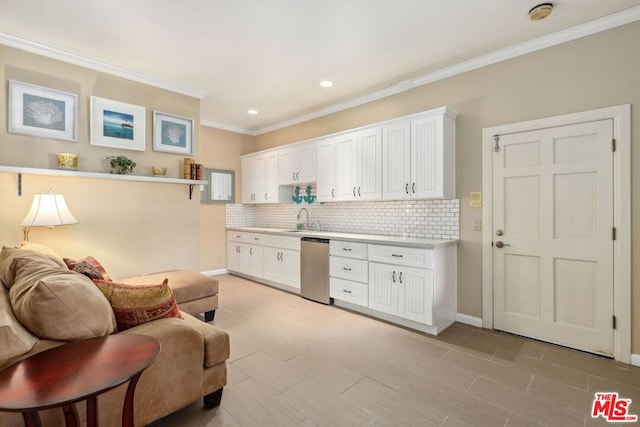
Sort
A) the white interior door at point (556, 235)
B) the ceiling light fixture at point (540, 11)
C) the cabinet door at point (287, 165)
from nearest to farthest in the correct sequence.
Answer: the ceiling light fixture at point (540, 11), the white interior door at point (556, 235), the cabinet door at point (287, 165)

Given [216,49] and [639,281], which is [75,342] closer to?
[216,49]

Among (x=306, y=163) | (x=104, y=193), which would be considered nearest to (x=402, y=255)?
(x=306, y=163)

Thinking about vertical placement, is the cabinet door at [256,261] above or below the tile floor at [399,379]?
above

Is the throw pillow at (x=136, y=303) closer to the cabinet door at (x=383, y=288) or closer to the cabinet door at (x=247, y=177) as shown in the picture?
the cabinet door at (x=383, y=288)

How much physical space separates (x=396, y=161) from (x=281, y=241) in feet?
6.94

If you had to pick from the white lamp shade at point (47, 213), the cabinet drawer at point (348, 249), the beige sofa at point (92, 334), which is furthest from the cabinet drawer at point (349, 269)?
the white lamp shade at point (47, 213)

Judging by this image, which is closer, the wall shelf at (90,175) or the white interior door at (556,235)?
the white interior door at (556,235)

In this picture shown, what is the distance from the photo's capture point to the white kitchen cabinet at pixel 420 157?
11.0 ft

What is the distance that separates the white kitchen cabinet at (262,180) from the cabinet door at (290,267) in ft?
3.81

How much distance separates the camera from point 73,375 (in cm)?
112

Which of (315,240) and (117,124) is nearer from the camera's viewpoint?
(117,124)

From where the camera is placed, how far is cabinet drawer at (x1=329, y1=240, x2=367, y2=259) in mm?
3738

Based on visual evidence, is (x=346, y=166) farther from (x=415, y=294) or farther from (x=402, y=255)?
(x=415, y=294)

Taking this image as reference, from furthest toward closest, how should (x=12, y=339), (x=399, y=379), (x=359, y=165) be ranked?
(x=359, y=165), (x=399, y=379), (x=12, y=339)
